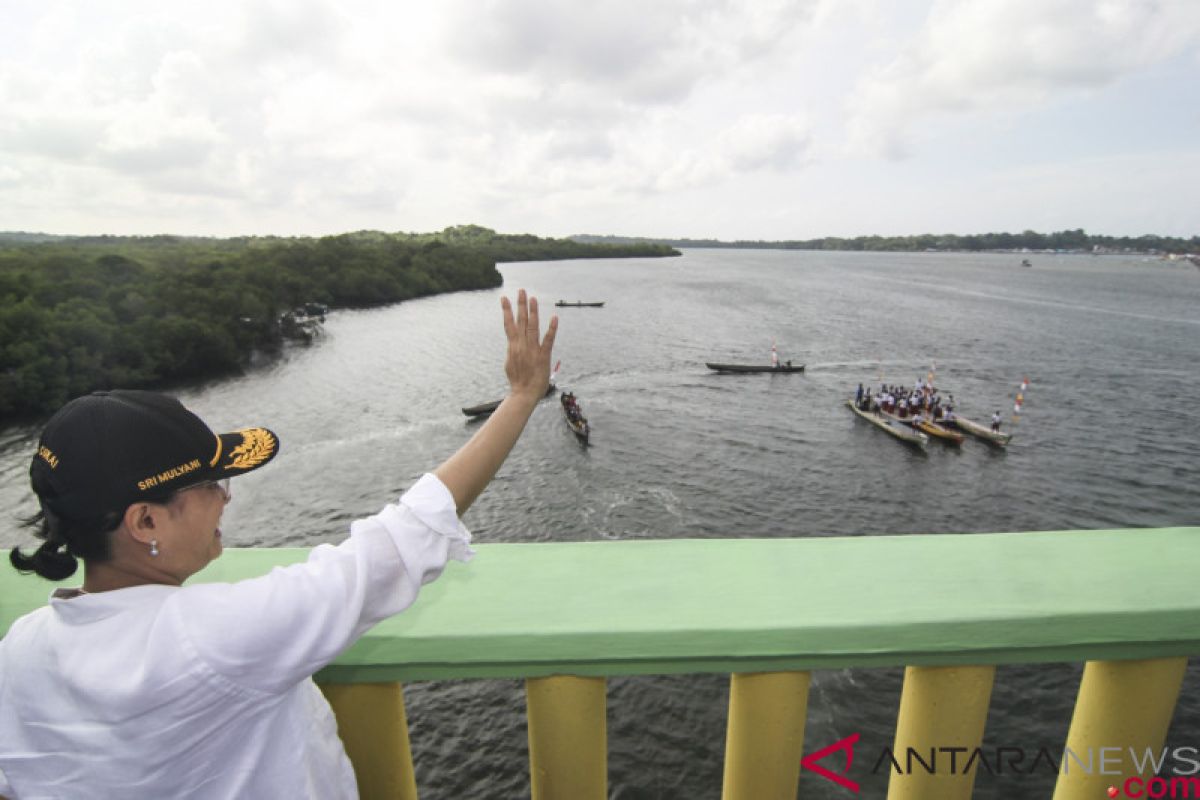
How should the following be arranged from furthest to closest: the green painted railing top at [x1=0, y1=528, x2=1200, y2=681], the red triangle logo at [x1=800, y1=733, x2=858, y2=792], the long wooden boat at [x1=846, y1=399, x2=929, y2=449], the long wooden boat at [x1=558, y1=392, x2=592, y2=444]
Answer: the long wooden boat at [x1=558, y1=392, x2=592, y2=444] < the long wooden boat at [x1=846, y1=399, x2=929, y2=449] < the red triangle logo at [x1=800, y1=733, x2=858, y2=792] < the green painted railing top at [x1=0, y1=528, x2=1200, y2=681]

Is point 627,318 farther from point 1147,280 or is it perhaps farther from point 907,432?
point 1147,280

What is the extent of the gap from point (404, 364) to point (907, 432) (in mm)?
39631

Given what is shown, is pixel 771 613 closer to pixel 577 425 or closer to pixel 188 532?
pixel 188 532

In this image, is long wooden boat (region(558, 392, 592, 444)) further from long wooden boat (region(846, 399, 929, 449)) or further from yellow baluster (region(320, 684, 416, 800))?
yellow baluster (region(320, 684, 416, 800))

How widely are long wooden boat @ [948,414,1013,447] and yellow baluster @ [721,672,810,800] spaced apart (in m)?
36.8

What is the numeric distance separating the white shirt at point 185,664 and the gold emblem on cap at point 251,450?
24 cm

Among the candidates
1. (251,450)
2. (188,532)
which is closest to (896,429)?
(251,450)

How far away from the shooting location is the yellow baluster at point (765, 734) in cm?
153

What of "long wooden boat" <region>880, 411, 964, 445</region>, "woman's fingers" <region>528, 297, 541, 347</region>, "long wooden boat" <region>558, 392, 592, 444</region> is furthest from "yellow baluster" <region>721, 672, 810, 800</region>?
"long wooden boat" <region>880, 411, 964, 445</region>

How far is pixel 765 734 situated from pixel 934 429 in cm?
3619

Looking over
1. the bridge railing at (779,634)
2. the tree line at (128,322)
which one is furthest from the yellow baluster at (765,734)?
the tree line at (128,322)

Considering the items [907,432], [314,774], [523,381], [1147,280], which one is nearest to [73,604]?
[314,774]

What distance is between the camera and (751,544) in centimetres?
164

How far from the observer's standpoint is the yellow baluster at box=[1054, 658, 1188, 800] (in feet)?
5.09
